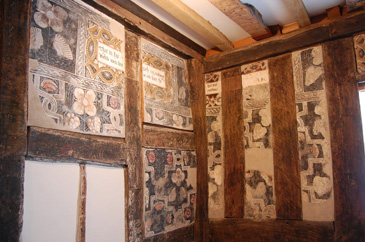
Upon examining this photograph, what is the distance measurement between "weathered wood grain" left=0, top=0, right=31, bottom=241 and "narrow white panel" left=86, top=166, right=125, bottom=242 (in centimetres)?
46

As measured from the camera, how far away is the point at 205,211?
294 cm

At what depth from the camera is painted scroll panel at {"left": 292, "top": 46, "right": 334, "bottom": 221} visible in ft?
7.86

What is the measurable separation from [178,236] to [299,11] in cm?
218

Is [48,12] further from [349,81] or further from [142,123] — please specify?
[349,81]

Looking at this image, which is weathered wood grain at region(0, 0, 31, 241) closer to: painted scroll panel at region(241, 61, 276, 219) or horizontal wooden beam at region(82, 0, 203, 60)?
horizontal wooden beam at region(82, 0, 203, 60)

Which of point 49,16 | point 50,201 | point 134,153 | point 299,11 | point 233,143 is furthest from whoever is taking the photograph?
point 233,143

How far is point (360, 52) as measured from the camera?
7.83 ft

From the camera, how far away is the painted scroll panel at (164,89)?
2.54 metres

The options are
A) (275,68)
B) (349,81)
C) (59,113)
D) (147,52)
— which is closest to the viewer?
(59,113)

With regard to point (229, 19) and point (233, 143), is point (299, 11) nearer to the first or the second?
point (229, 19)

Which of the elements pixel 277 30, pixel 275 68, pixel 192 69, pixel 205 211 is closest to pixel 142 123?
pixel 192 69

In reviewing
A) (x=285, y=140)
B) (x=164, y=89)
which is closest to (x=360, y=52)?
(x=285, y=140)

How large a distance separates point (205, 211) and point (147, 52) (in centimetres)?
163

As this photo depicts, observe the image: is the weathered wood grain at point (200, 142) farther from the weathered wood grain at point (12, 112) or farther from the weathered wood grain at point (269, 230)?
the weathered wood grain at point (12, 112)
